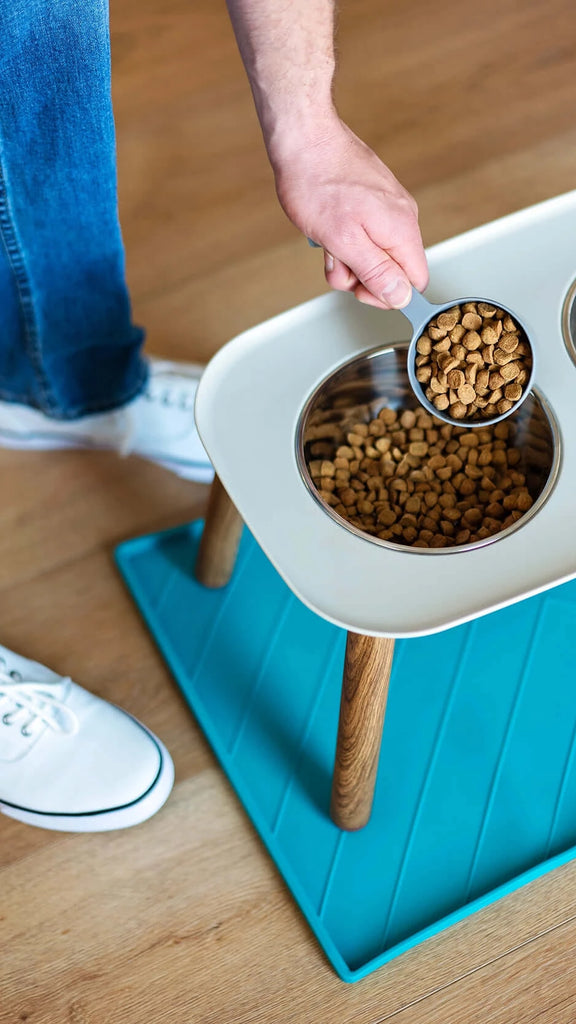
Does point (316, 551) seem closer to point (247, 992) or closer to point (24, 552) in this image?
point (247, 992)

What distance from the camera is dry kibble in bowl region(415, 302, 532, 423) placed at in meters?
0.83

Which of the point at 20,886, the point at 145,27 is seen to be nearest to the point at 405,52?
the point at 145,27

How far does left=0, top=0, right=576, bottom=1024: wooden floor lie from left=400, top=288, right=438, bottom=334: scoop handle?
1.68 ft

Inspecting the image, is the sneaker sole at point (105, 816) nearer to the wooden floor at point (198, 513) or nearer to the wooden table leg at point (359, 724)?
the wooden floor at point (198, 513)

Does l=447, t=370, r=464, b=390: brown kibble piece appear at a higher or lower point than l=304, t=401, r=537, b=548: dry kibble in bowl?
higher

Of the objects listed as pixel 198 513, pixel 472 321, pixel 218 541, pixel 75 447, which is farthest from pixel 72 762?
pixel 472 321

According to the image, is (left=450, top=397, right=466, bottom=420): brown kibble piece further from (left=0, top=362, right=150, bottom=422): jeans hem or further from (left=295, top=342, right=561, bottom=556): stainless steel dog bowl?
(left=0, top=362, right=150, bottom=422): jeans hem

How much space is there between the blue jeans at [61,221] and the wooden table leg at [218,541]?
26 cm

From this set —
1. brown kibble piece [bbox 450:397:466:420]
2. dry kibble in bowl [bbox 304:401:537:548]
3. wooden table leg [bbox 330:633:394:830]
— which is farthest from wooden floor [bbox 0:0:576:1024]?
brown kibble piece [bbox 450:397:466:420]

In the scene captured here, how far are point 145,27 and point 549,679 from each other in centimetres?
152

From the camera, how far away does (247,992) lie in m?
0.89

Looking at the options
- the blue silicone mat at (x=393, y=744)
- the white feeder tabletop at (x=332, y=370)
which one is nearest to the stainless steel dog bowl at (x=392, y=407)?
the white feeder tabletop at (x=332, y=370)

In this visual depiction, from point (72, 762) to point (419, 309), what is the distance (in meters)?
0.58

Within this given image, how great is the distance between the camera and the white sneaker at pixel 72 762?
956 millimetres
